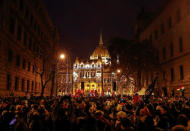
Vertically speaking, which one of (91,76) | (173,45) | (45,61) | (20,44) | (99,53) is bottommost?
(45,61)

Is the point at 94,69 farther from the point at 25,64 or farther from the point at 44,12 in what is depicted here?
the point at 25,64

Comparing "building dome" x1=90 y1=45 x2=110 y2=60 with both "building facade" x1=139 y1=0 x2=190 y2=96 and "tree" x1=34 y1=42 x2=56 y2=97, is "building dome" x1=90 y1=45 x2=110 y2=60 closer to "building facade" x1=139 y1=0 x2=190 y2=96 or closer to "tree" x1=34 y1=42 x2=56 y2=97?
"building facade" x1=139 y1=0 x2=190 y2=96

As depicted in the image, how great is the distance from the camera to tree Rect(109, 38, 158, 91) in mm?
40812

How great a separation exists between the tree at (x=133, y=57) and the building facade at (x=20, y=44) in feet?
50.9

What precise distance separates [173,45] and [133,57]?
25.4 ft

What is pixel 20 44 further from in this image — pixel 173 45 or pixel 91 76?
pixel 91 76

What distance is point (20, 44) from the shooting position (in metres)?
31.5

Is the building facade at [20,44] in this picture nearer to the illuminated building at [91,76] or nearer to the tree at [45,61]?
the tree at [45,61]

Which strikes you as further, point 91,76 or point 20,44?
point 91,76

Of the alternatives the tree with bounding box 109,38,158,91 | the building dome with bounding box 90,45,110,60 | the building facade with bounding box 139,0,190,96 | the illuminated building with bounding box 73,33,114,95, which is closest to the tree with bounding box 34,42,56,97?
the tree with bounding box 109,38,158,91

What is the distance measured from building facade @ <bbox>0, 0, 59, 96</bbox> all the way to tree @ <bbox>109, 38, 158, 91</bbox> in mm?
15509

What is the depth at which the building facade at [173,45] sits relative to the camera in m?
33.4

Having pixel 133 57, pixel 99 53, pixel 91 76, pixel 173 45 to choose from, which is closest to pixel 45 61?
pixel 133 57

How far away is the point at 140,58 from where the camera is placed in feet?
134
